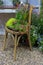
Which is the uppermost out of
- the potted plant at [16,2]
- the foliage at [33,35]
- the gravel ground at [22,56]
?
the potted plant at [16,2]

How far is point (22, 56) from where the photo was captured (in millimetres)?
3152

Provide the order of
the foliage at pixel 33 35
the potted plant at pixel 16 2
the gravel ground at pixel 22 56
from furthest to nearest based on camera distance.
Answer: the potted plant at pixel 16 2, the foliage at pixel 33 35, the gravel ground at pixel 22 56

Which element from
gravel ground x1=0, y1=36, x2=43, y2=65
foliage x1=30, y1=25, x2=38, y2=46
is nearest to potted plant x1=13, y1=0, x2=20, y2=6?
foliage x1=30, y1=25, x2=38, y2=46

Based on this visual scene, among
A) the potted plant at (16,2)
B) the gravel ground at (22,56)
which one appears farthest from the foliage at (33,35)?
the potted plant at (16,2)

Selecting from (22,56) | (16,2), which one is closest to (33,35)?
(22,56)

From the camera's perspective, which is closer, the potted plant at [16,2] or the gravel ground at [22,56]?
the gravel ground at [22,56]

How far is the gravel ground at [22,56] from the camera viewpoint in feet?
9.65

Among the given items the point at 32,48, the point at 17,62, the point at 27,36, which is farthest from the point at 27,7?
the point at 17,62

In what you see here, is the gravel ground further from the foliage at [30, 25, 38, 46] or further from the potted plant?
the potted plant

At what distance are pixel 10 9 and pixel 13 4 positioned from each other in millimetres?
210

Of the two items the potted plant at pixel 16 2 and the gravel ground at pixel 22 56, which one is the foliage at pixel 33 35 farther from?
the potted plant at pixel 16 2

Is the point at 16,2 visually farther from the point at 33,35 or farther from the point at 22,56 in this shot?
the point at 22,56

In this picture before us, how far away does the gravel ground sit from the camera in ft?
9.65

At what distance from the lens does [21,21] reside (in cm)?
329
